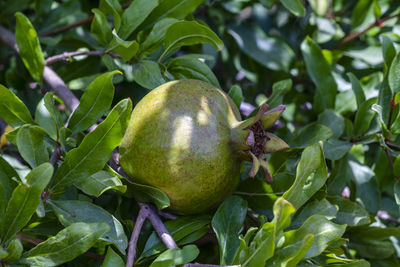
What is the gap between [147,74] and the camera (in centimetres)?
122

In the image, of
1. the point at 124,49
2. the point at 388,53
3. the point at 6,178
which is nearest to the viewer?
the point at 6,178

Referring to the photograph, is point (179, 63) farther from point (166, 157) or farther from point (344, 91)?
point (344, 91)

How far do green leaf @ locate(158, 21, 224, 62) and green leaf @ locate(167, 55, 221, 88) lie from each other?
0.05 meters

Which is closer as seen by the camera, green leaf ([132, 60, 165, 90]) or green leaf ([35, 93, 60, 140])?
green leaf ([35, 93, 60, 140])

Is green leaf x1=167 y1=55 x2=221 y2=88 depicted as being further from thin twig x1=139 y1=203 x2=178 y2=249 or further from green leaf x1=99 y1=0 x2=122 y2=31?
thin twig x1=139 y1=203 x2=178 y2=249

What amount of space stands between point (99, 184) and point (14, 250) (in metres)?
0.20

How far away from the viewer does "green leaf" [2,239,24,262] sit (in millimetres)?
A: 835

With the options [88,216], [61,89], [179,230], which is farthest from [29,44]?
[179,230]

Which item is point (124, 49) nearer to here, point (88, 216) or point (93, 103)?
point (93, 103)

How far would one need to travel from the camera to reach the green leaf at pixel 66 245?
86 cm

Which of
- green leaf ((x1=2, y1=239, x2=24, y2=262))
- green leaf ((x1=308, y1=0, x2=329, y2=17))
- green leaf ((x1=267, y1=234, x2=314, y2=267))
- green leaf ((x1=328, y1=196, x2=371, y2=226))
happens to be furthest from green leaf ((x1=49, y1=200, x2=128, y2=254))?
green leaf ((x1=308, y1=0, x2=329, y2=17))

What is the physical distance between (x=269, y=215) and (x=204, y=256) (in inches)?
22.8

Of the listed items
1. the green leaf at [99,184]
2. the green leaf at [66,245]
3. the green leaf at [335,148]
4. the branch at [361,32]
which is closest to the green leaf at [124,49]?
the green leaf at [99,184]

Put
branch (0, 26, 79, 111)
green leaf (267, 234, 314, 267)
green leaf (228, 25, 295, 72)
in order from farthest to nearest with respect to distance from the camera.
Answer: green leaf (228, 25, 295, 72), branch (0, 26, 79, 111), green leaf (267, 234, 314, 267)
